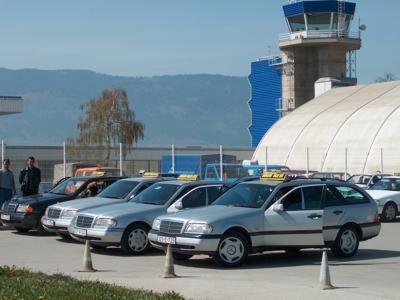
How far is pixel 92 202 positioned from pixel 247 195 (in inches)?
189

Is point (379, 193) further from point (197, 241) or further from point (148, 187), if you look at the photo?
point (197, 241)

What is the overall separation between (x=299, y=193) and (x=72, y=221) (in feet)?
16.6

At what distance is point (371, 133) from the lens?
5297 centimetres

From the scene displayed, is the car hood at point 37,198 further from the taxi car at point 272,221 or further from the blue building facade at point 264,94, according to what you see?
the blue building facade at point 264,94

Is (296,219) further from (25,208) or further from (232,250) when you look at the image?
→ (25,208)

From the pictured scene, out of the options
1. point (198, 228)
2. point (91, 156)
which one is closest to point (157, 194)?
point (198, 228)

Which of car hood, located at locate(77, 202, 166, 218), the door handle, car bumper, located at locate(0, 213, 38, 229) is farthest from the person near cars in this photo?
the door handle

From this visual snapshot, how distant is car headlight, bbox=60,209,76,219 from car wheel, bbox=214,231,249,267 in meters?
5.36

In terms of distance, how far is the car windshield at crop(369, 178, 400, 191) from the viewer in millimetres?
29655

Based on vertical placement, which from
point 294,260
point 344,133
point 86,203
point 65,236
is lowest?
point 294,260

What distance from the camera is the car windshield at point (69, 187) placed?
73.9ft

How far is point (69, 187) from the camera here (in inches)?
894

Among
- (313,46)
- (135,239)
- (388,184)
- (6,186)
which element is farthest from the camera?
(313,46)

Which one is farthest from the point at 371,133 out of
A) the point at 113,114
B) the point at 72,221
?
the point at 72,221
